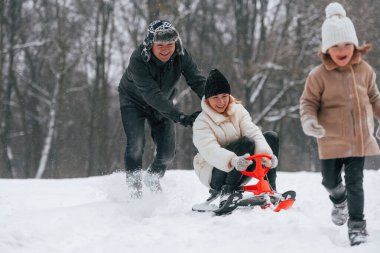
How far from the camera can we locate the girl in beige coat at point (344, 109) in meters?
3.65

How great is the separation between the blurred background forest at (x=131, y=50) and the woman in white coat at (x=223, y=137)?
47.7 ft

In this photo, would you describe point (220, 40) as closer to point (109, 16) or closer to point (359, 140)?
point (109, 16)

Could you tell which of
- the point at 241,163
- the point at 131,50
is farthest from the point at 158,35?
the point at 131,50

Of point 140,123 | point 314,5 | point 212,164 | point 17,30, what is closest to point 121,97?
point 140,123

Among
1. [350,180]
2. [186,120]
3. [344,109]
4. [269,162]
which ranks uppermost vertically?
[344,109]

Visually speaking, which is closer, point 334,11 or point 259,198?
point 334,11

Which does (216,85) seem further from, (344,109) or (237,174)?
(344,109)

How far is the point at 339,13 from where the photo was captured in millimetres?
3947

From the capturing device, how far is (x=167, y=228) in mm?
4090

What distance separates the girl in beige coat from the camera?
3652 millimetres

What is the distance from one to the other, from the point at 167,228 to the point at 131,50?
19.9 metres

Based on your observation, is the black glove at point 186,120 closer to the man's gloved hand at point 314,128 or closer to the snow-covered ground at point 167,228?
the snow-covered ground at point 167,228

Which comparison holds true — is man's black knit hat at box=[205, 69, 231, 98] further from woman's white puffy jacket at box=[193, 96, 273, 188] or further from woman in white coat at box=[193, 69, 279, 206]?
woman's white puffy jacket at box=[193, 96, 273, 188]

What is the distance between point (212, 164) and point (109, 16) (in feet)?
62.5
